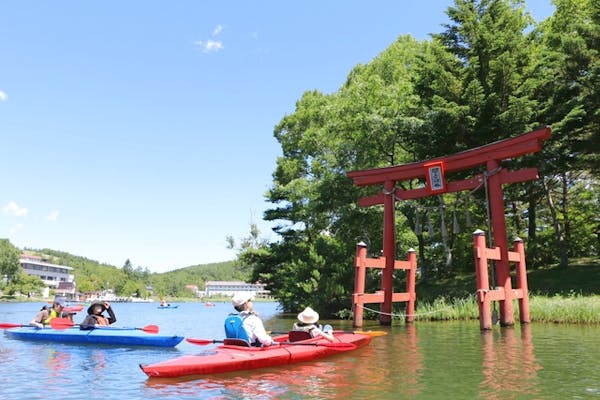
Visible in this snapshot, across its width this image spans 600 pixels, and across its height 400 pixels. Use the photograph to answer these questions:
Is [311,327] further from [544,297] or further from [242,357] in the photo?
[544,297]

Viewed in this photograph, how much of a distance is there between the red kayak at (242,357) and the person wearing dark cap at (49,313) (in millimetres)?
7527

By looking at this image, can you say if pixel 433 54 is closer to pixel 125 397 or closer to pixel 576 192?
pixel 576 192

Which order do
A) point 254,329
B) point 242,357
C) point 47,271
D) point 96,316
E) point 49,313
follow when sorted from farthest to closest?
point 47,271 → point 49,313 → point 96,316 → point 254,329 → point 242,357

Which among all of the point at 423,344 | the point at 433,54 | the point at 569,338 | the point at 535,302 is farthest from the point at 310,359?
the point at 433,54

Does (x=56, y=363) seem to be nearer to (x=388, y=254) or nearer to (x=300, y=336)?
(x=300, y=336)

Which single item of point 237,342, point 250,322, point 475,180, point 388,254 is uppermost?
point 475,180

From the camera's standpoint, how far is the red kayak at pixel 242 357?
27.6 feet

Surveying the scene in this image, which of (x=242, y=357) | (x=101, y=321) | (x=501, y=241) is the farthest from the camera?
(x=501, y=241)

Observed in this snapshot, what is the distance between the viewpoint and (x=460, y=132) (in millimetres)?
23562

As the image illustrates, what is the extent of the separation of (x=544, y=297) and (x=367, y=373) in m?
12.6

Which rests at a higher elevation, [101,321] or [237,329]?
[237,329]

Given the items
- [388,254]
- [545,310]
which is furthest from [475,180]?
[545,310]

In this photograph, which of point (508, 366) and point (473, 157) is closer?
point (508, 366)

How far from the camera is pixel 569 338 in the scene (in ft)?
42.6
